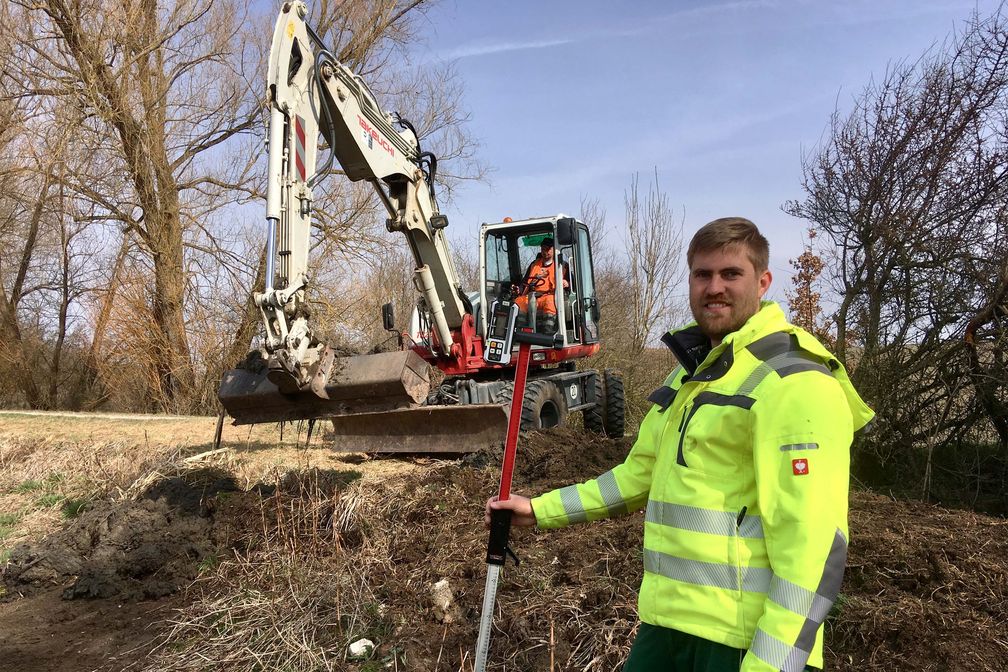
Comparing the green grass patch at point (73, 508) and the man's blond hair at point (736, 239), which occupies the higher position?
the man's blond hair at point (736, 239)

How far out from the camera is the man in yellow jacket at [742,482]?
4.74 ft

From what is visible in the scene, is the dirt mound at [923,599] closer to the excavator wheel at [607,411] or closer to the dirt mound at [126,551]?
the dirt mound at [126,551]

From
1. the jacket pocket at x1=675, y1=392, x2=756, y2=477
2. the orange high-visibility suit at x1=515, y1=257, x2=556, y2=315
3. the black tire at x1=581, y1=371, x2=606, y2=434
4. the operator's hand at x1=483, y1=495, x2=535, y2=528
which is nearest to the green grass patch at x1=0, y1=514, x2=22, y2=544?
the orange high-visibility suit at x1=515, y1=257, x2=556, y2=315

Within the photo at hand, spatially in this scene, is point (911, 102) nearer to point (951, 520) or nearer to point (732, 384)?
point (951, 520)

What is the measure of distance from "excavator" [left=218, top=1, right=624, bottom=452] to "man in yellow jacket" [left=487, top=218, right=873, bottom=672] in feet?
6.57

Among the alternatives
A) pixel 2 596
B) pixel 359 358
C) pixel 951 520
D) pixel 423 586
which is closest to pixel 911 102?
pixel 951 520

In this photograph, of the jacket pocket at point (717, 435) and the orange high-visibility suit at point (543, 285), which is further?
the orange high-visibility suit at point (543, 285)

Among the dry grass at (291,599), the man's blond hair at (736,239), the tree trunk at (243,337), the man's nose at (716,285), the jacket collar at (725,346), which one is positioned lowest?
the dry grass at (291,599)

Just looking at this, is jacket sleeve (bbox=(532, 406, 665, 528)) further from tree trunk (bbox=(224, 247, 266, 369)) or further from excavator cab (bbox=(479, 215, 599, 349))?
tree trunk (bbox=(224, 247, 266, 369))

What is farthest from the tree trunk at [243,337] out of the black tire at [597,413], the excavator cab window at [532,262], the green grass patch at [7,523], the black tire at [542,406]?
the green grass patch at [7,523]

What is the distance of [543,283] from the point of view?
8.73 m

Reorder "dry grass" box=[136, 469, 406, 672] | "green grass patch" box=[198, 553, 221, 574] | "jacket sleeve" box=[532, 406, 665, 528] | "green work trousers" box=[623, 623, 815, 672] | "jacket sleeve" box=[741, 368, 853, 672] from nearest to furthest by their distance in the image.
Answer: "jacket sleeve" box=[741, 368, 853, 672], "green work trousers" box=[623, 623, 815, 672], "jacket sleeve" box=[532, 406, 665, 528], "dry grass" box=[136, 469, 406, 672], "green grass patch" box=[198, 553, 221, 574]

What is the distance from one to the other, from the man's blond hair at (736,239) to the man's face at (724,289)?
0.01 meters

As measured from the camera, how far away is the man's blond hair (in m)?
1.73
